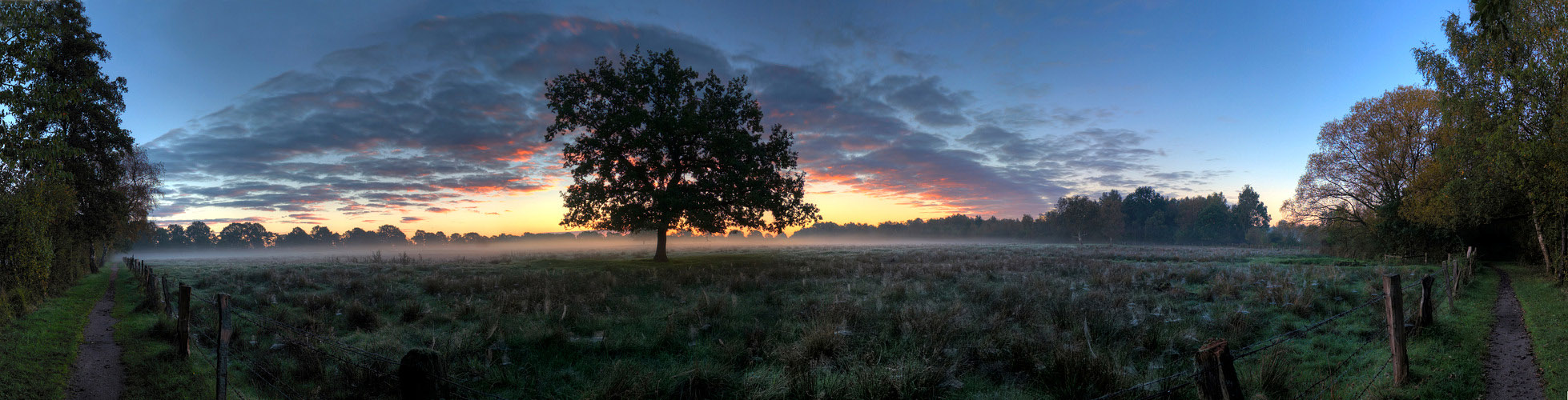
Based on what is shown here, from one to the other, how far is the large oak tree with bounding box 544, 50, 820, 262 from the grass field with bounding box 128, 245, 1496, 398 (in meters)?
9.54

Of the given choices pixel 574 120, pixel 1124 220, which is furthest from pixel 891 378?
pixel 1124 220

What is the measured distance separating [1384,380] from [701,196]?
25307mm

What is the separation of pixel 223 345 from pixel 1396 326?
1603 centimetres

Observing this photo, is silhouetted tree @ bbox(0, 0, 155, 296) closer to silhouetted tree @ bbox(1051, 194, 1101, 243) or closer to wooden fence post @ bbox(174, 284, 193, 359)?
wooden fence post @ bbox(174, 284, 193, 359)

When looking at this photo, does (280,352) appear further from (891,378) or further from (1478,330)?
(1478,330)

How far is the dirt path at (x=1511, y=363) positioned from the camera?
7.38m

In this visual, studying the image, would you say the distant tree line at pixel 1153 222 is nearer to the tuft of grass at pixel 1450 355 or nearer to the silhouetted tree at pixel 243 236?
the tuft of grass at pixel 1450 355

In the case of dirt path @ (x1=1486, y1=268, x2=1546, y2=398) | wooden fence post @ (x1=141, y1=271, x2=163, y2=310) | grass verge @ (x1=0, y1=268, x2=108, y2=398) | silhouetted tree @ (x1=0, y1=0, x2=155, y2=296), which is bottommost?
dirt path @ (x1=1486, y1=268, x2=1546, y2=398)

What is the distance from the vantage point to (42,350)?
375 inches

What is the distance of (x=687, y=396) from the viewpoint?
7.45 m

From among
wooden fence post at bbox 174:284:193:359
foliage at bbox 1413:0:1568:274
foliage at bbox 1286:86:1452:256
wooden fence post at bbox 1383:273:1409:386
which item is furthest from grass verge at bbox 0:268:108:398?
foliage at bbox 1286:86:1452:256

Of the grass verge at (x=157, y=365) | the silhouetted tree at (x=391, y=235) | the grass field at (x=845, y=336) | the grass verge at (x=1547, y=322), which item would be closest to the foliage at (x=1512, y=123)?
the grass verge at (x=1547, y=322)

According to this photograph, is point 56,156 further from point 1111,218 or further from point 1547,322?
point 1111,218

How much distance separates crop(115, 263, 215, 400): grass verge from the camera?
7.77 metres
